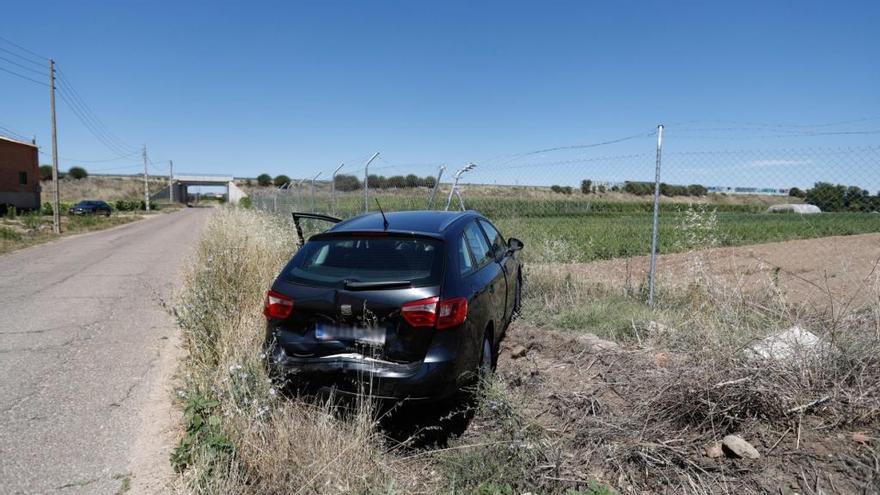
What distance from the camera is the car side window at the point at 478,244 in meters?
4.72

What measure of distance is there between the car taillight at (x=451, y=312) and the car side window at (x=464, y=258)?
35 centimetres

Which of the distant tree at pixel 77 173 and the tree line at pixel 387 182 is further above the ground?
the distant tree at pixel 77 173

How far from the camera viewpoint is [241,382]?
145 inches

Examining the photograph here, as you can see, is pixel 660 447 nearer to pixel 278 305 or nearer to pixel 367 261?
pixel 367 261

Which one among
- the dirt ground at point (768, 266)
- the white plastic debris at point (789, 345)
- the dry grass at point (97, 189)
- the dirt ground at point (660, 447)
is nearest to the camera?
the dirt ground at point (660, 447)

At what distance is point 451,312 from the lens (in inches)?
144

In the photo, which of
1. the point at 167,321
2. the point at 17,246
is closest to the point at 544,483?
the point at 167,321

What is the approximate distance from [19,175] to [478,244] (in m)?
50.9

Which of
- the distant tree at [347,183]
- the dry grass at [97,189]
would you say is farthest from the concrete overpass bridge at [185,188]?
the distant tree at [347,183]

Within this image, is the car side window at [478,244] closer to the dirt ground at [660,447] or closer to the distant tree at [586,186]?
the dirt ground at [660,447]

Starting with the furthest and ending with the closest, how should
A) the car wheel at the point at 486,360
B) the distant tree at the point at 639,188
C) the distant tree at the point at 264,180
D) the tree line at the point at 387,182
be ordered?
Answer: the distant tree at the point at 264,180 < the tree line at the point at 387,182 < the distant tree at the point at 639,188 < the car wheel at the point at 486,360

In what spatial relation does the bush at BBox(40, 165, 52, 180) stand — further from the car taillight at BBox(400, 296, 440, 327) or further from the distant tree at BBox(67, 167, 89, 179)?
the car taillight at BBox(400, 296, 440, 327)

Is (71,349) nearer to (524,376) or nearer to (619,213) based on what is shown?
(524,376)

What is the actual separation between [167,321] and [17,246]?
13.9m
